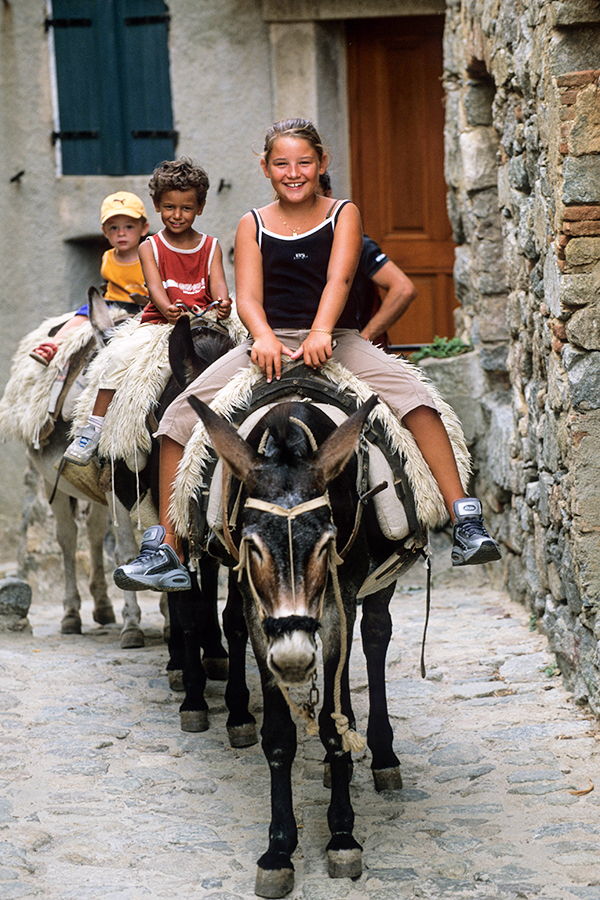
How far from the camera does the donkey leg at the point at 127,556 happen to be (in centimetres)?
595

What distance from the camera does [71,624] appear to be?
21.4 ft

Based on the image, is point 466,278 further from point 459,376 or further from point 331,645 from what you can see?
point 331,645

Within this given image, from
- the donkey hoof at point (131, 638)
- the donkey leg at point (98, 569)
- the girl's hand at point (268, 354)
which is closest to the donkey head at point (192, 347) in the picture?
the girl's hand at point (268, 354)

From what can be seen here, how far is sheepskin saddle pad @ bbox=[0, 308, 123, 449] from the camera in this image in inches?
233

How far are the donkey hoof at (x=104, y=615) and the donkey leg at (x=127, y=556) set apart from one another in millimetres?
811

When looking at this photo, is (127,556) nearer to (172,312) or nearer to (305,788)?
(172,312)

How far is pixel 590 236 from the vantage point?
4211 mm

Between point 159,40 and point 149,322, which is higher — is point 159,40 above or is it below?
above

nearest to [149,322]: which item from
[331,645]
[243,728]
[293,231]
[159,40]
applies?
[293,231]

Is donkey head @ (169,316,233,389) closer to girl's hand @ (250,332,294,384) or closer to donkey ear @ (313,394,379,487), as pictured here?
girl's hand @ (250,332,294,384)

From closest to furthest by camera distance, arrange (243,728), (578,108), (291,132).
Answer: (291,132), (578,108), (243,728)

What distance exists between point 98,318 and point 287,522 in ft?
10.3

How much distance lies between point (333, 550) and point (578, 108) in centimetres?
222

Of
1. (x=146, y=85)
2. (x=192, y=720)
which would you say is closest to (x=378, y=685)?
(x=192, y=720)
